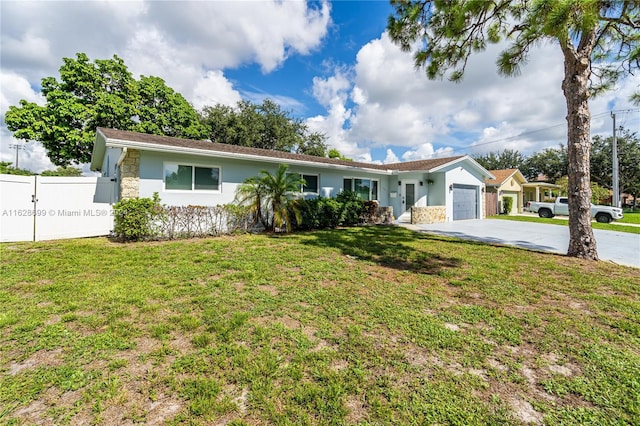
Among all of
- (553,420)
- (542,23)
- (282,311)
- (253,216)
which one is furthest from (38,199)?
(542,23)

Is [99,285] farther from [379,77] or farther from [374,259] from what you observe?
[379,77]

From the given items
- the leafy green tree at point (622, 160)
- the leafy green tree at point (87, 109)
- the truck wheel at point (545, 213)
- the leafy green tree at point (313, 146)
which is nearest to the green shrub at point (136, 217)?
the leafy green tree at point (87, 109)

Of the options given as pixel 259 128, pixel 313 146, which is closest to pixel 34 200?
pixel 259 128

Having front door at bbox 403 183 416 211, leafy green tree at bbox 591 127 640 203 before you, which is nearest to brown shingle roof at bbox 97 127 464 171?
front door at bbox 403 183 416 211

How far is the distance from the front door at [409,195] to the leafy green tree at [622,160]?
34940 mm

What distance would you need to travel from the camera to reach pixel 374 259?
6512 mm

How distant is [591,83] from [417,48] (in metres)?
5.16

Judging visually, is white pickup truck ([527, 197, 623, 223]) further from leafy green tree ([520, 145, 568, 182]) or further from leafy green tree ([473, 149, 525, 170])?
leafy green tree ([473, 149, 525, 170])

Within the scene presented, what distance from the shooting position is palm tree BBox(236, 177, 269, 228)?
10148 mm

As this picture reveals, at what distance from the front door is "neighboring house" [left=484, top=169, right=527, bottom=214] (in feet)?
31.0

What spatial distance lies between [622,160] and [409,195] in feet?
121

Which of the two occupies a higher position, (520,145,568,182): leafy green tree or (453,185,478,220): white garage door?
(520,145,568,182): leafy green tree

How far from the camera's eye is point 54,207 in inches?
328

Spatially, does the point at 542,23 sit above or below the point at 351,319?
above
